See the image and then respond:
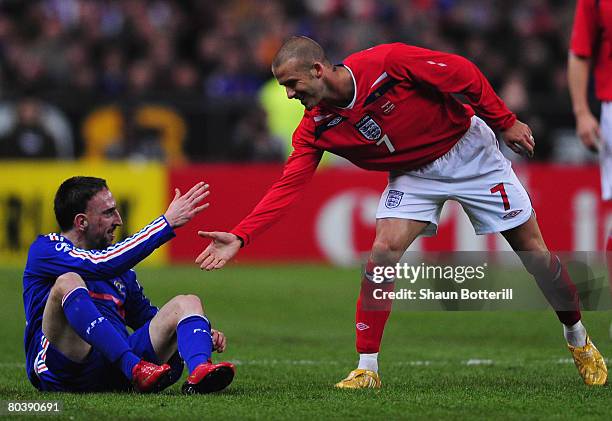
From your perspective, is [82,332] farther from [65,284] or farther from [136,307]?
[136,307]

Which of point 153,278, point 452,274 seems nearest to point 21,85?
point 153,278

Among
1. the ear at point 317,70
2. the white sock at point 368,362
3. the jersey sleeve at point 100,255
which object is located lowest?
the white sock at point 368,362

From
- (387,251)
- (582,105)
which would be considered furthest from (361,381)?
(582,105)

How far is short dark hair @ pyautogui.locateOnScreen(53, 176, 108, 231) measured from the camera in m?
6.33

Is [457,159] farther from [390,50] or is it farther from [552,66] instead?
[552,66]

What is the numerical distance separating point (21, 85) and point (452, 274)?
335 inches

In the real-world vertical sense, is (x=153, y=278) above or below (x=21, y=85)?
below

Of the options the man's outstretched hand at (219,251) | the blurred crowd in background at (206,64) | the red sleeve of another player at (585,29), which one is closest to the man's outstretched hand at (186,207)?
the man's outstretched hand at (219,251)

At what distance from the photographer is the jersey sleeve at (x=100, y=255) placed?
5973mm

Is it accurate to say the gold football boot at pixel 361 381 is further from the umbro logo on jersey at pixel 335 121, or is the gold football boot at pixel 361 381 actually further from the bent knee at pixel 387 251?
the umbro logo on jersey at pixel 335 121

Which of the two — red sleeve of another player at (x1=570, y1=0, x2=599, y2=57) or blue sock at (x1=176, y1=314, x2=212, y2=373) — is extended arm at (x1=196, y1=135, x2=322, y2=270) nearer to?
blue sock at (x1=176, y1=314, x2=212, y2=373)

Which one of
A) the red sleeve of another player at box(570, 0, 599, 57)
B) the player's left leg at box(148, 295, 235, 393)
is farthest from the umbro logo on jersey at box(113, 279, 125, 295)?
the red sleeve of another player at box(570, 0, 599, 57)

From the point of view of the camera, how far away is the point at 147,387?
602 centimetres

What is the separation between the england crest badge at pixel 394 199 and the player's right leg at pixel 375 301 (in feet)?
0.29
